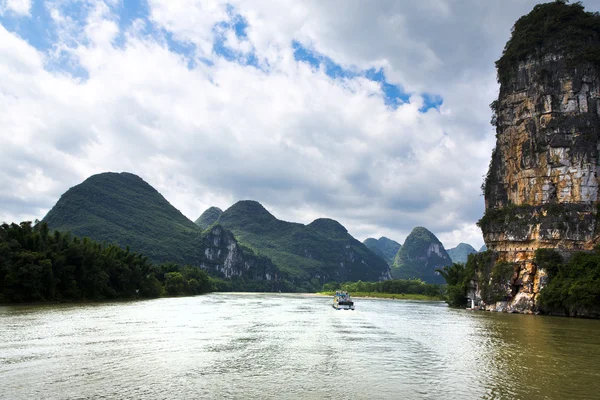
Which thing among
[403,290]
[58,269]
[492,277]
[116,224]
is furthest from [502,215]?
[116,224]

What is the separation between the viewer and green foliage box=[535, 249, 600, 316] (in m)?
46.3

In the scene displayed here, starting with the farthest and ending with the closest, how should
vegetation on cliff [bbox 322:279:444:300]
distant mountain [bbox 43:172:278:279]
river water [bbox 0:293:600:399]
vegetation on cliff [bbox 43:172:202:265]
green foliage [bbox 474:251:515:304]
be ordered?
distant mountain [bbox 43:172:278:279], vegetation on cliff [bbox 43:172:202:265], vegetation on cliff [bbox 322:279:444:300], green foliage [bbox 474:251:515:304], river water [bbox 0:293:600:399]

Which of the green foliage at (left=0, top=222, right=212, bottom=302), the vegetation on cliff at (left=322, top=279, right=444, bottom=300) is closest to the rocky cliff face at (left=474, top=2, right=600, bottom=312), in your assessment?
the green foliage at (left=0, top=222, right=212, bottom=302)

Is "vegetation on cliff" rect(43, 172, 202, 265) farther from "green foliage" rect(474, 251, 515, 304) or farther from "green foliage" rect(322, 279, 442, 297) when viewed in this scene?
"green foliage" rect(474, 251, 515, 304)

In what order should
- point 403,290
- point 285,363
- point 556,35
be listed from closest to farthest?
point 285,363, point 556,35, point 403,290

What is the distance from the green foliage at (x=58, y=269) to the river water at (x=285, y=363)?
1926 centimetres

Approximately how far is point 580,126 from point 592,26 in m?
15.6

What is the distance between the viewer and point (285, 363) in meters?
18.6

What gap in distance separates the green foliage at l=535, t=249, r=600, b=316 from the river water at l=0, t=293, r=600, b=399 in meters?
18.2

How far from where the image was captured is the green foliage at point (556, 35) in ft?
200

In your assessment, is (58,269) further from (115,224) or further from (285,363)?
(115,224)

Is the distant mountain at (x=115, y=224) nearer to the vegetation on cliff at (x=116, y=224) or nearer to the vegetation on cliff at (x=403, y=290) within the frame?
the vegetation on cliff at (x=116, y=224)

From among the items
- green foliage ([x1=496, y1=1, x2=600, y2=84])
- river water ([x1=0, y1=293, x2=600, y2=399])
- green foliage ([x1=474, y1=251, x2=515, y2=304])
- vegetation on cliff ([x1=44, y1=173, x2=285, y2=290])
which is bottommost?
river water ([x1=0, y1=293, x2=600, y2=399])

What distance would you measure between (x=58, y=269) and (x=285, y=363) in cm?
4568
